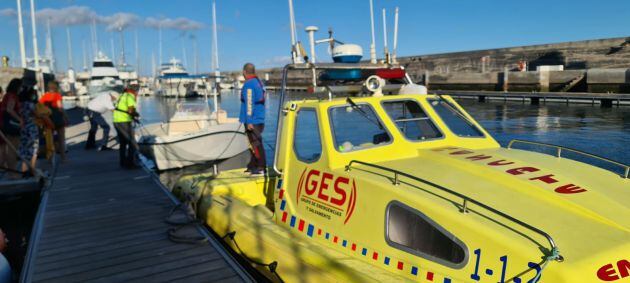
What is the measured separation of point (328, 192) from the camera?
4.28 m

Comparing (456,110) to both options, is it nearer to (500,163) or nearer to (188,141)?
(500,163)

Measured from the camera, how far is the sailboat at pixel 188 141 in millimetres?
12820

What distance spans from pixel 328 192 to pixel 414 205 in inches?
40.4

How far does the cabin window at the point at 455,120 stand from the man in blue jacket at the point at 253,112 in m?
3.09

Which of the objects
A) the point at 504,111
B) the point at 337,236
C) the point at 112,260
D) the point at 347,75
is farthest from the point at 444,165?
the point at 504,111

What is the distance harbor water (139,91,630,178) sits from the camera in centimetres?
1528

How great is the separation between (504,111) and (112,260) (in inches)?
1093

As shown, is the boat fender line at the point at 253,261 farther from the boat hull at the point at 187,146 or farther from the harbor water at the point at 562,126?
the boat hull at the point at 187,146

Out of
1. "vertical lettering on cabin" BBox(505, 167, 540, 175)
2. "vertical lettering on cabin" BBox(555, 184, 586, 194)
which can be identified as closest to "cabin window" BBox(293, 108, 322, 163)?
"vertical lettering on cabin" BBox(505, 167, 540, 175)

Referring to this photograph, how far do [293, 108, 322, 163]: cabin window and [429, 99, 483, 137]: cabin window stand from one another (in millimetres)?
1423

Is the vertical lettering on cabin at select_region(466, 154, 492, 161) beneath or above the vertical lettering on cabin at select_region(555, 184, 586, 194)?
above

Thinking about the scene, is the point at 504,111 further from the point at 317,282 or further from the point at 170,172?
the point at 317,282

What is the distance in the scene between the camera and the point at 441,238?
10.8 feet

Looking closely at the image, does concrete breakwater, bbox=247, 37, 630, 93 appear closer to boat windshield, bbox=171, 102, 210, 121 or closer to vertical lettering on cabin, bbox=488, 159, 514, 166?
boat windshield, bbox=171, 102, 210, 121
